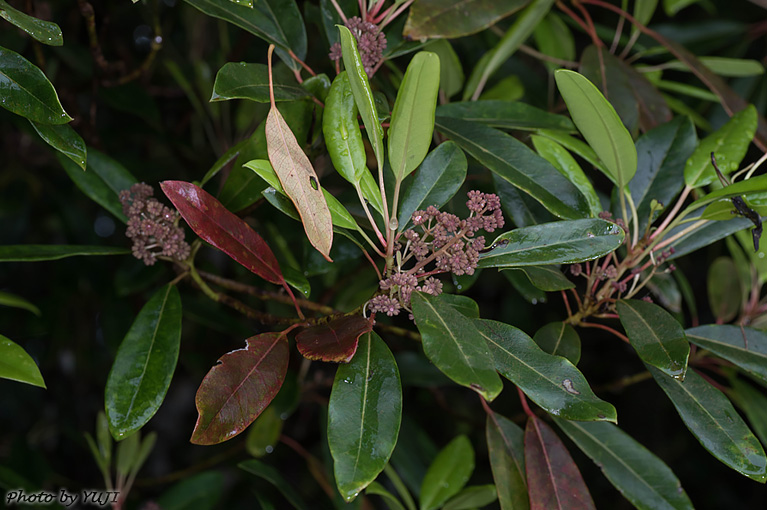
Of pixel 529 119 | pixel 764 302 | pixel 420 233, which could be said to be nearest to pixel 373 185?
pixel 420 233

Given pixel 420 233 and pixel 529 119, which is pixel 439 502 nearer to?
pixel 420 233

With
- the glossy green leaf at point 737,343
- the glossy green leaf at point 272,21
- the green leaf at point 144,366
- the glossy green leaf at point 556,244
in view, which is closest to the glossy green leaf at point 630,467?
the glossy green leaf at point 737,343

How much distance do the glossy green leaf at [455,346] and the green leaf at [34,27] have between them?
0.45 metres

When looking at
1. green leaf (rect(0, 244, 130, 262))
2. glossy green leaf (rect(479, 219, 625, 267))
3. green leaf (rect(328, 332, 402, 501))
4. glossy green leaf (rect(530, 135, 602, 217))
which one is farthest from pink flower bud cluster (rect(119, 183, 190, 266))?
glossy green leaf (rect(530, 135, 602, 217))

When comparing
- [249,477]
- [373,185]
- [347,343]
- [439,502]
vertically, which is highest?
[373,185]

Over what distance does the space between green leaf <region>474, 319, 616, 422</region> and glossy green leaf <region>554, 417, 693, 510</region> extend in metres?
0.23

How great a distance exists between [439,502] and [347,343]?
1.60 ft

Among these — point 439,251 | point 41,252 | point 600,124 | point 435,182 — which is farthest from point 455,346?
point 41,252

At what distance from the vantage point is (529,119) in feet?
2.64

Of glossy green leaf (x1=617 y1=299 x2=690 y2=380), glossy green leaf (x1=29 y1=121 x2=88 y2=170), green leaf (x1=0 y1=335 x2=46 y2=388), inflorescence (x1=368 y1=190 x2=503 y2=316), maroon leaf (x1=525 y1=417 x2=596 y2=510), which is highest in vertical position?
glossy green leaf (x1=29 y1=121 x2=88 y2=170)

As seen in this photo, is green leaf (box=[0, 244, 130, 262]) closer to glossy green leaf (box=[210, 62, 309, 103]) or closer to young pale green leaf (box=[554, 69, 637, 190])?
glossy green leaf (box=[210, 62, 309, 103])

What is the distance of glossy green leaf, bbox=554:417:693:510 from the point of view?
2.46 ft

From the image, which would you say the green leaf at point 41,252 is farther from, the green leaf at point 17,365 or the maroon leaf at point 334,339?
the maroon leaf at point 334,339

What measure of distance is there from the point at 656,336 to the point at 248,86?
54 centimetres
